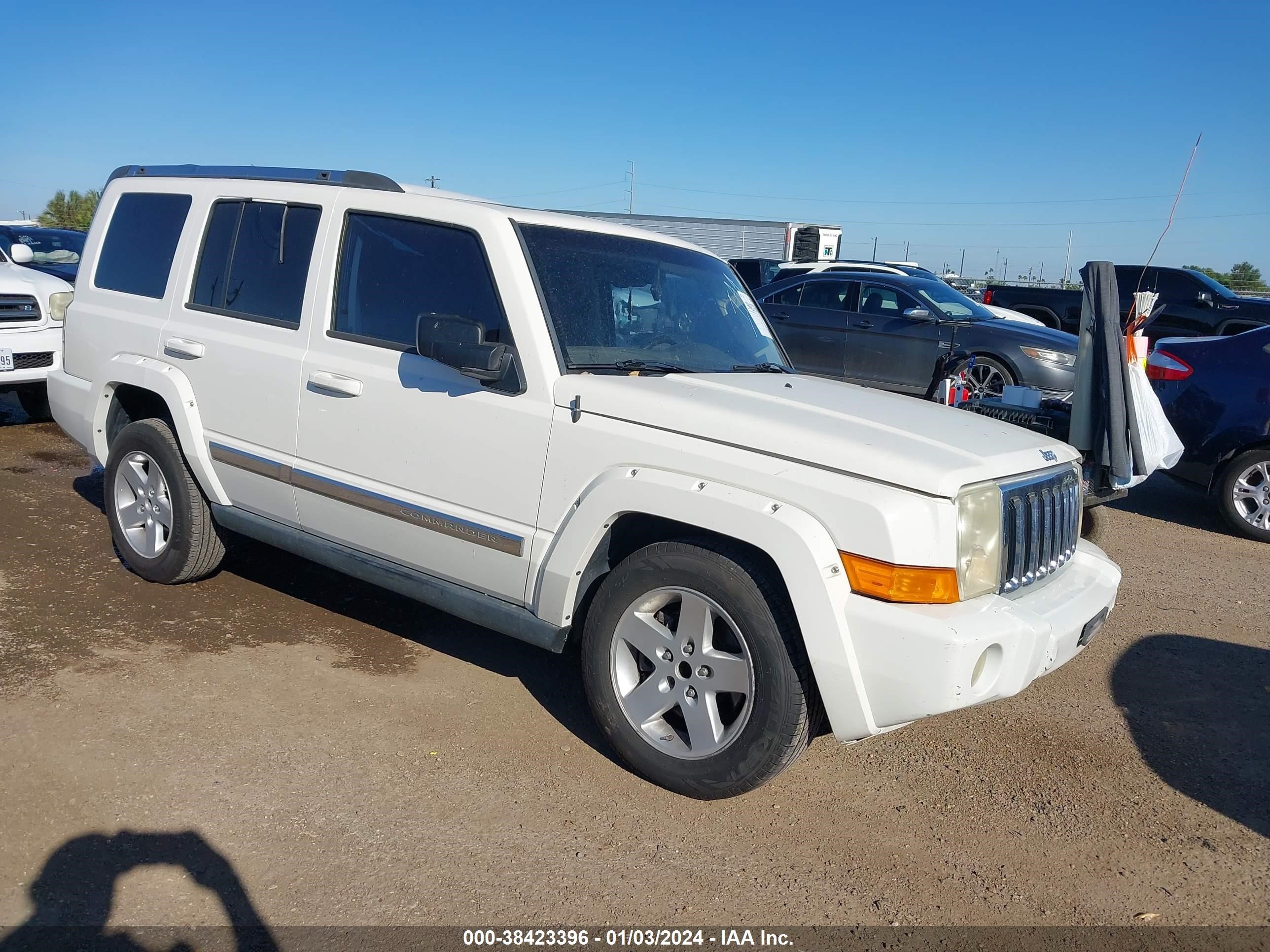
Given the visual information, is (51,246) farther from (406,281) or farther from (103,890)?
(103,890)

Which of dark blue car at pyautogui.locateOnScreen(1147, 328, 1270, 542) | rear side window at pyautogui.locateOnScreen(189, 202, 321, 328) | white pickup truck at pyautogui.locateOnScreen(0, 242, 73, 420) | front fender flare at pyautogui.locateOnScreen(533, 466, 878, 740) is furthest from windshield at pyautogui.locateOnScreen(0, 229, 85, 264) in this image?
dark blue car at pyautogui.locateOnScreen(1147, 328, 1270, 542)

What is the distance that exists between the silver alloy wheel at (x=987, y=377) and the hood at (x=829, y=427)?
688 centimetres

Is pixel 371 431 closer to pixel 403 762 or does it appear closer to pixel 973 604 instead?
pixel 403 762

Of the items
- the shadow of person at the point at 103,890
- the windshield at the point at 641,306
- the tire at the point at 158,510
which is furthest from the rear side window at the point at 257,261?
the shadow of person at the point at 103,890

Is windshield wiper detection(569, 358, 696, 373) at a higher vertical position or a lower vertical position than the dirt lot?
higher

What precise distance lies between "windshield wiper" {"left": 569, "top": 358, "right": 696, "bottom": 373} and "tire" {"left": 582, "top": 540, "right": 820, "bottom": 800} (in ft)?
2.46

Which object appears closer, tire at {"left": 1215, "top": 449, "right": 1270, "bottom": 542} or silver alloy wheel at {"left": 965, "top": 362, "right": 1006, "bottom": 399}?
tire at {"left": 1215, "top": 449, "right": 1270, "bottom": 542}

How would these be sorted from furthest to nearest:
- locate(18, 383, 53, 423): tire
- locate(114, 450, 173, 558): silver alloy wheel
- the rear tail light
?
1. locate(18, 383, 53, 423): tire
2. the rear tail light
3. locate(114, 450, 173, 558): silver alloy wheel

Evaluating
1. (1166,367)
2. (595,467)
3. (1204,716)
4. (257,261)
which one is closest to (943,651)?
(595,467)

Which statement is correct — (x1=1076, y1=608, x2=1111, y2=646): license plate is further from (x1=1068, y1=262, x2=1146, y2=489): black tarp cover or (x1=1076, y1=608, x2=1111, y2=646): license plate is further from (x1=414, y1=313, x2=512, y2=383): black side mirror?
(x1=1068, y1=262, x2=1146, y2=489): black tarp cover

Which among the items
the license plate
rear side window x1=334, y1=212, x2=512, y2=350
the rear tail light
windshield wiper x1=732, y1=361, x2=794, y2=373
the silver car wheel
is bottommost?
the silver car wheel

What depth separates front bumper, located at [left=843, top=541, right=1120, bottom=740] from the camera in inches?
116

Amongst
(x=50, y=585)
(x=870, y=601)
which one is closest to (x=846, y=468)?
(x=870, y=601)

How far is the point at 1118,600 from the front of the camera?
5816mm
